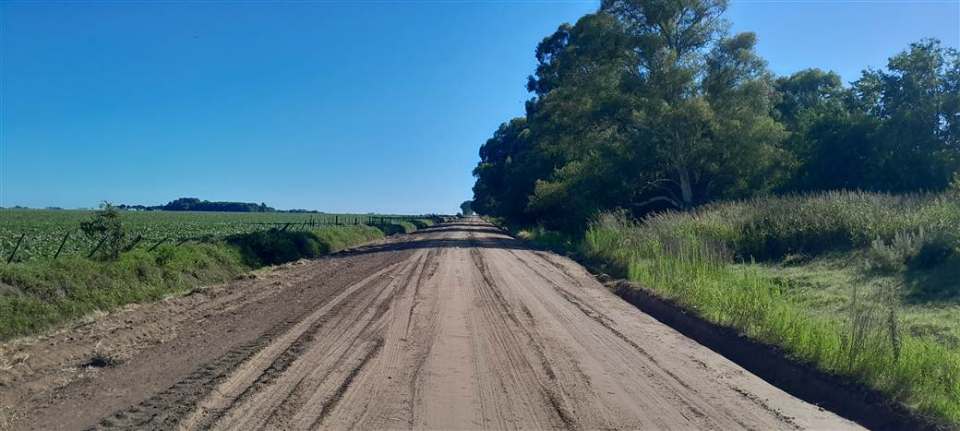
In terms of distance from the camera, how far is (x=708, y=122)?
30750 mm

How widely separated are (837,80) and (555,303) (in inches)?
1752

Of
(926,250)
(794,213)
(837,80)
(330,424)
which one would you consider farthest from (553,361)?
(837,80)

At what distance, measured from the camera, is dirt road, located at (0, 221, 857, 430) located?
589 centimetres

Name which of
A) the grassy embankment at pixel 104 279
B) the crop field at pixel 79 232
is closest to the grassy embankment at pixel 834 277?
the grassy embankment at pixel 104 279

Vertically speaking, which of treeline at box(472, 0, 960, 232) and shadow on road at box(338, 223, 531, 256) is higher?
treeline at box(472, 0, 960, 232)

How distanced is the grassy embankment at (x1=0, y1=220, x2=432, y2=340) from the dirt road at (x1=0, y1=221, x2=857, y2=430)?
0.86 m

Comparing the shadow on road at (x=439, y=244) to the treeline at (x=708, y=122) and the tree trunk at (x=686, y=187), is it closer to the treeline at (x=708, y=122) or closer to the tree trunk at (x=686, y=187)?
the treeline at (x=708, y=122)

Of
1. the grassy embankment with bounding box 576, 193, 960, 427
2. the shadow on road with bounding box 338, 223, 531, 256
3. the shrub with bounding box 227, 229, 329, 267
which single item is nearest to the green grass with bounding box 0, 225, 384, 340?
the shrub with bounding box 227, 229, 329, 267

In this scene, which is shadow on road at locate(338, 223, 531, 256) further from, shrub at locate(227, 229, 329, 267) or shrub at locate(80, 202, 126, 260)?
shrub at locate(80, 202, 126, 260)

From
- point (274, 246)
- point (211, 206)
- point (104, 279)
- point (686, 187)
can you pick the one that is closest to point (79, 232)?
point (274, 246)

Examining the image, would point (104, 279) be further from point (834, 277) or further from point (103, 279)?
point (834, 277)

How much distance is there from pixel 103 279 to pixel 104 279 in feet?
0.10

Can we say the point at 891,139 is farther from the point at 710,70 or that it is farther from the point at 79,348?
the point at 79,348

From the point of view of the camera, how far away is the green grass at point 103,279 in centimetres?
1107
